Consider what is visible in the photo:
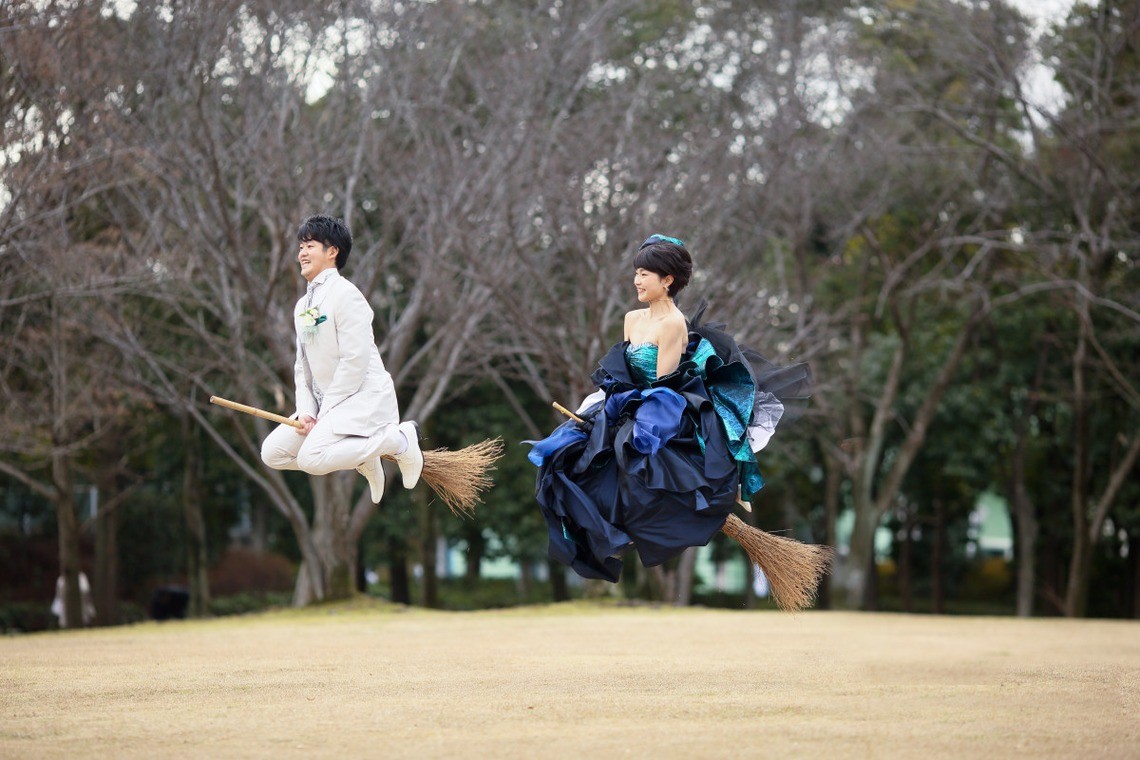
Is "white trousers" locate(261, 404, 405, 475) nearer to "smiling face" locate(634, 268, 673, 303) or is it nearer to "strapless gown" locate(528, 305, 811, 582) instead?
"strapless gown" locate(528, 305, 811, 582)

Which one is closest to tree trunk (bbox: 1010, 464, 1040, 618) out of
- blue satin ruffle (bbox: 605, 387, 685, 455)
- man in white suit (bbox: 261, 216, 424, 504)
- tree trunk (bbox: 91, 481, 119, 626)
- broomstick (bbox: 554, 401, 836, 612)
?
tree trunk (bbox: 91, 481, 119, 626)

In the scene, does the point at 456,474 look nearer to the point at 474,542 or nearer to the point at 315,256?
the point at 315,256

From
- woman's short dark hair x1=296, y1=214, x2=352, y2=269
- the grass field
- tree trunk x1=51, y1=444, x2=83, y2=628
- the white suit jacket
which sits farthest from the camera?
tree trunk x1=51, y1=444, x2=83, y2=628

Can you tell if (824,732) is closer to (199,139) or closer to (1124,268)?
(199,139)

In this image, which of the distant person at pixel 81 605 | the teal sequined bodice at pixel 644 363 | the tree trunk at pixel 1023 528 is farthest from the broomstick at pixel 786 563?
the tree trunk at pixel 1023 528

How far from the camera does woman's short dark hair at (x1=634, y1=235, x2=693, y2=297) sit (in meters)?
7.58

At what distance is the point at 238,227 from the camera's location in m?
14.9

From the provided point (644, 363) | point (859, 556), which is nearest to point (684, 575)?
point (859, 556)

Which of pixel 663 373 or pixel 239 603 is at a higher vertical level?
pixel 663 373

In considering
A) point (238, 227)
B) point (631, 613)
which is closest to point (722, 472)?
point (631, 613)

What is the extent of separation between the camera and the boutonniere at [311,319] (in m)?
7.77

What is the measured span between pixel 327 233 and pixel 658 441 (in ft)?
7.49

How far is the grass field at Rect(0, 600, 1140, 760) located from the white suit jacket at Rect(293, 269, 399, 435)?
1.41 m

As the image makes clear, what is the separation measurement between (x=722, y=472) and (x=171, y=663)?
134 inches
